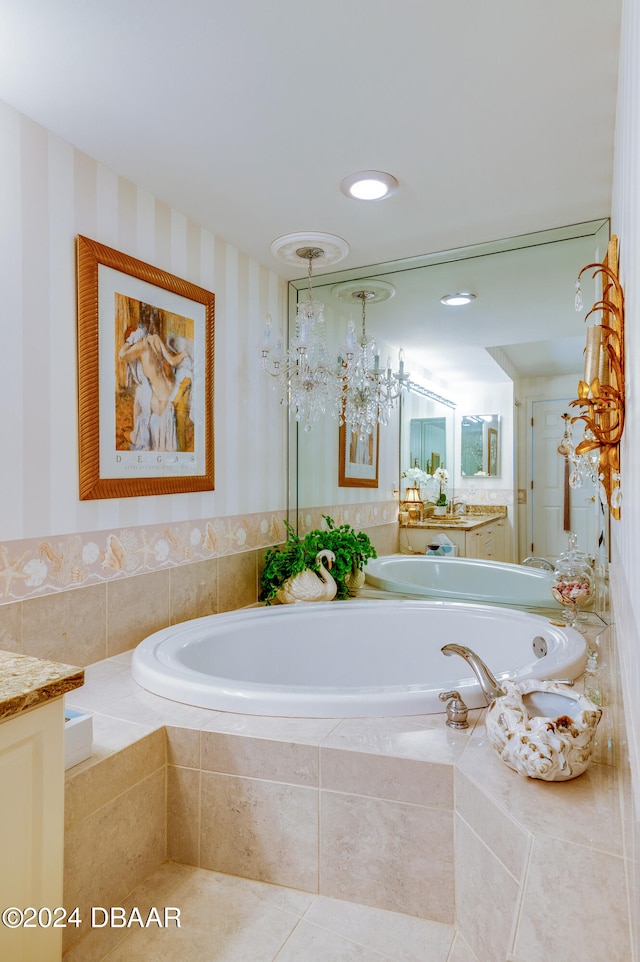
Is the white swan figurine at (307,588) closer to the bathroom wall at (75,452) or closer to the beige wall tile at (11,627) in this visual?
the bathroom wall at (75,452)

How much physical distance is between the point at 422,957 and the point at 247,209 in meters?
2.52

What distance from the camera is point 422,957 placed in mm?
1298

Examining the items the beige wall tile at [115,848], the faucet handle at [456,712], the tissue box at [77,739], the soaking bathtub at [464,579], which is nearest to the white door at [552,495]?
the soaking bathtub at [464,579]

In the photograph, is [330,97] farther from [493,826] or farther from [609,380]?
[493,826]

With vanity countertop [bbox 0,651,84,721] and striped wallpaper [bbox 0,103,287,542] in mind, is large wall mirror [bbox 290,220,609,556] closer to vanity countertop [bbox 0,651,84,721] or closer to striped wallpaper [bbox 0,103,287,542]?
striped wallpaper [bbox 0,103,287,542]

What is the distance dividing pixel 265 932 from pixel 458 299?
2664mm

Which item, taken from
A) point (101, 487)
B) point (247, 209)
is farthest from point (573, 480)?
point (101, 487)

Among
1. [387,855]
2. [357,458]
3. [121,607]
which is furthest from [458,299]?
[387,855]

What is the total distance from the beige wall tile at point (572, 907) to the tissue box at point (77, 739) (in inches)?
40.1

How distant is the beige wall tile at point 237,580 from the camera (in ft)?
8.83

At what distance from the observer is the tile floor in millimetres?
1309

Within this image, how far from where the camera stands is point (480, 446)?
2811 millimetres

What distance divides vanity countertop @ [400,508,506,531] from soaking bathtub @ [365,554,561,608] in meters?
0.17

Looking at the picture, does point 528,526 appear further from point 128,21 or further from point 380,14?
point 128,21
